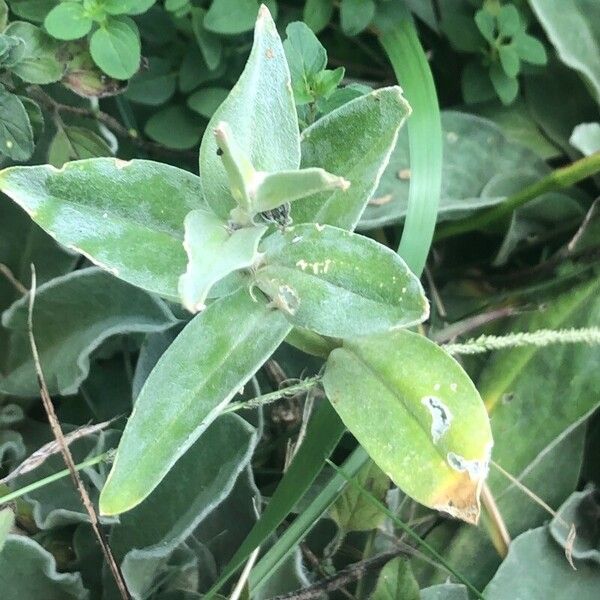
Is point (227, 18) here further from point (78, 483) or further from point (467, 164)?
point (78, 483)

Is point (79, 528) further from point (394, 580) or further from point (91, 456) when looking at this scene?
point (394, 580)

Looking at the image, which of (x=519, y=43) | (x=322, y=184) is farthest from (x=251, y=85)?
(x=519, y=43)

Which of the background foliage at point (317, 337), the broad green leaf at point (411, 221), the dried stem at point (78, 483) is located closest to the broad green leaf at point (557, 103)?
the background foliage at point (317, 337)

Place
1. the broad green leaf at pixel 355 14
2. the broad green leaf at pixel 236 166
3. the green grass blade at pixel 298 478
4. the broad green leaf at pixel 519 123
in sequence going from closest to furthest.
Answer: the broad green leaf at pixel 236 166 < the green grass blade at pixel 298 478 < the broad green leaf at pixel 355 14 < the broad green leaf at pixel 519 123

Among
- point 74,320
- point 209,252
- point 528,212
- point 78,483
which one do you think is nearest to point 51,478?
point 78,483

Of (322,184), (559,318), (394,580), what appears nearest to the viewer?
(322,184)

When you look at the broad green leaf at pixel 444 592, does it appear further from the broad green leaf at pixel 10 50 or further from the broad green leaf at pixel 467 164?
the broad green leaf at pixel 10 50
